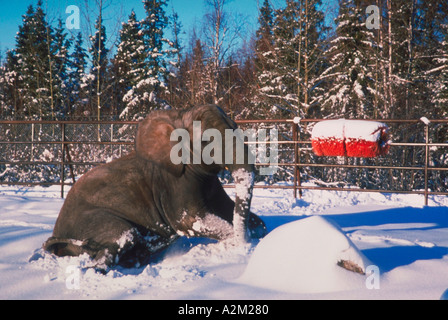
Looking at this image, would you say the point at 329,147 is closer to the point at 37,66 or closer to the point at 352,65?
the point at 352,65

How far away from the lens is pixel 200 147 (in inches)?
92.2

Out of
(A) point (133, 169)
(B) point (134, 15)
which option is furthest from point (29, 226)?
(B) point (134, 15)

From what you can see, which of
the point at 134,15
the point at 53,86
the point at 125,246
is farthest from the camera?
the point at 134,15

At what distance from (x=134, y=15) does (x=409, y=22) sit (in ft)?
47.8

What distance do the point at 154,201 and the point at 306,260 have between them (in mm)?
1021

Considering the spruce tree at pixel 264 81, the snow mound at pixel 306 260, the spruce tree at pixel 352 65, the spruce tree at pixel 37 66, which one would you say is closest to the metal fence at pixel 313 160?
the spruce tree at pixel 264 81

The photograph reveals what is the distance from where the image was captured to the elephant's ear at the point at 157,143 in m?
2.42

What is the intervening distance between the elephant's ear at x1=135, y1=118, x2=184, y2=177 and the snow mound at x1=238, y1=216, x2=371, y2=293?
28.9 inches

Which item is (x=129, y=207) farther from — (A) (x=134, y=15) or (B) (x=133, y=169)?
(A) (x=134, y=15)

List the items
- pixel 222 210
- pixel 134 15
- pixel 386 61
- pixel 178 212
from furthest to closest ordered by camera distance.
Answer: pixel 134 15 → pixel 386 61 → pixel 222 210 → pixel 178 212

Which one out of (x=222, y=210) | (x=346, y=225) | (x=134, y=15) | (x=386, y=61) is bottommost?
(x=346, y=225)

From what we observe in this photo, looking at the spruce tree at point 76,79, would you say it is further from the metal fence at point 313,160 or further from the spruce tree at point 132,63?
the metal fence at point 313,160

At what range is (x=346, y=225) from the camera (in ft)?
12.0

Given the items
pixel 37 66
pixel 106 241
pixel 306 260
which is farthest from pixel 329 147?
pixel 37 66
